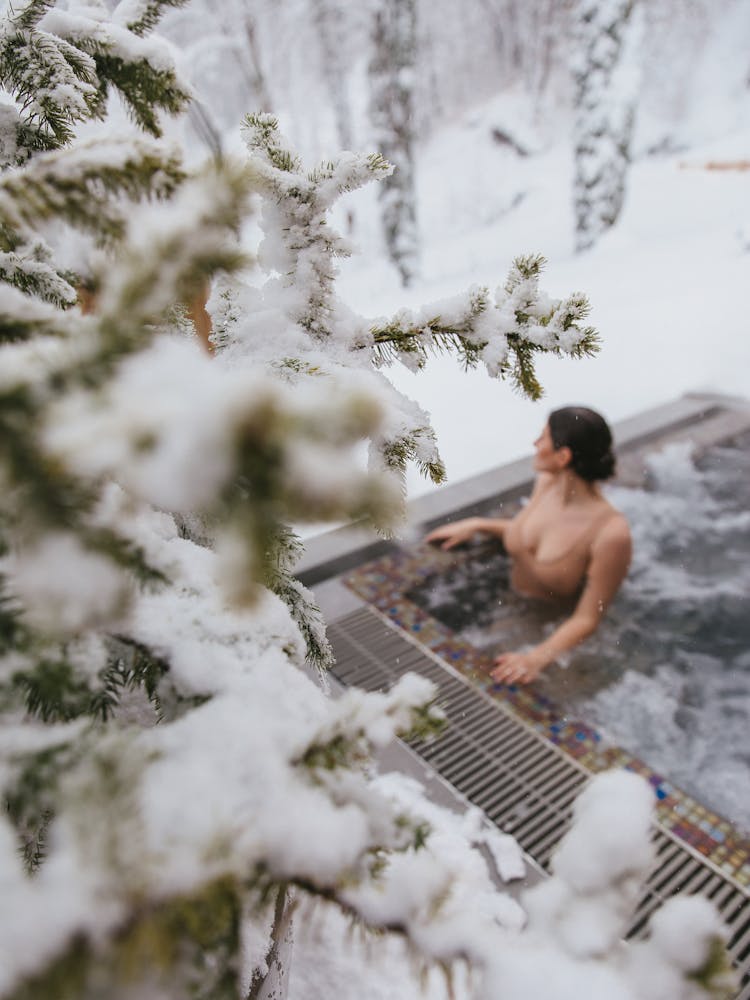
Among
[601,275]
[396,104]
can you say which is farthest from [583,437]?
[396,104]

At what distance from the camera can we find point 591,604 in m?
3.66

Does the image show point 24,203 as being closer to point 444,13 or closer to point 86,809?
point 86,809

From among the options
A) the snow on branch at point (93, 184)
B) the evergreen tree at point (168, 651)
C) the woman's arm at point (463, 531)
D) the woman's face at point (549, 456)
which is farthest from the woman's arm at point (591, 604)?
the snow on branch at point (93, 184)

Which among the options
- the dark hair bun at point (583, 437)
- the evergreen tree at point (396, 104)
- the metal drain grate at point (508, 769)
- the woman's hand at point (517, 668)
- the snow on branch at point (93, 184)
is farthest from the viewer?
the evergreen tree at point (396, 104)

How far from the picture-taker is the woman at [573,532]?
140 inches

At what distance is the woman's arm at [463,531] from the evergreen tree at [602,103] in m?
7.92

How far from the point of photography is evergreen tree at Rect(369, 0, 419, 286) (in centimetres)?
941

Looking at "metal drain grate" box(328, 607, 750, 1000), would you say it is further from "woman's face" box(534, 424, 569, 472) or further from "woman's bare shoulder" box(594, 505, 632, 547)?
"woman's face" box(534, 424, 569, 472)

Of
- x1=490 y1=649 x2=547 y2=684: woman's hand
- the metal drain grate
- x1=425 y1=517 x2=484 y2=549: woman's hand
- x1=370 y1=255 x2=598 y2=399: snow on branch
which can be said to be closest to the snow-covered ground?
x1=370 y1=255 x2=598 y2=399: snow on branch

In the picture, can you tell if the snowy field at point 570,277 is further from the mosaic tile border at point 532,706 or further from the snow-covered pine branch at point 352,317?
the mosaic tile border at point 532,706

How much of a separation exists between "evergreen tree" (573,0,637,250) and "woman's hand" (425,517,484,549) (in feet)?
26.1

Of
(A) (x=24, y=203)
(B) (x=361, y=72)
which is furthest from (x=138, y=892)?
(B) (x=361, y=72)

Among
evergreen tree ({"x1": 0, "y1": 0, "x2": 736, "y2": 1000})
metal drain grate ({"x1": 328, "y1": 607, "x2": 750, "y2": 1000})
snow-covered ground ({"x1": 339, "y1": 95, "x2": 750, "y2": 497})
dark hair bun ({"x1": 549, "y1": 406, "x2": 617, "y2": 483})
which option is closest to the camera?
evergreen tree ({"x1": 0, "y1": 0, "x2": 736, "y2": 1000})

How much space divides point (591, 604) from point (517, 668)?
58 cm
